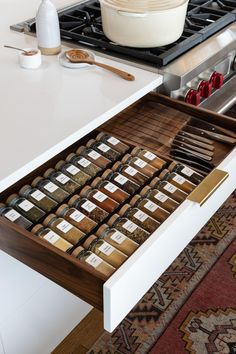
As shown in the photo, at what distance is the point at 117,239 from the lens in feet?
2.77

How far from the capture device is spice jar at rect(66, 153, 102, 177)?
3.33ft

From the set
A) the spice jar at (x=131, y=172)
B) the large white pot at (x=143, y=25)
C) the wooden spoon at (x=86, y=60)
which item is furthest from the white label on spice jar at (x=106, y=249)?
the large white pot at (x=143, y=25)

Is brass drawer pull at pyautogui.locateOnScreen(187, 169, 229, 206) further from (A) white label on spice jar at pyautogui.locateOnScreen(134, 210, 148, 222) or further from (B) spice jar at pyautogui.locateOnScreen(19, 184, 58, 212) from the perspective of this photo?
(B) spice jar at pyautogui.locateOnScreen(19, 184, 58, 212)

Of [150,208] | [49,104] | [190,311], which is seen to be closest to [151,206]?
[150,208]

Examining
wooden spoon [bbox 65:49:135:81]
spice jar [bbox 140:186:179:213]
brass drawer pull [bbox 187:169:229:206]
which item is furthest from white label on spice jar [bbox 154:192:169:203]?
wooden spoon [bbox 65:49:135:81]

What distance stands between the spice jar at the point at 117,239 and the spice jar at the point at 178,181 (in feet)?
0.63

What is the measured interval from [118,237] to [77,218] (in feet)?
0.32

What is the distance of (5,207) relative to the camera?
91 centimetres

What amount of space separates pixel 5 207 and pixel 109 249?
235 mm

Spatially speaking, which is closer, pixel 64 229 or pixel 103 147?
pixel 64 229

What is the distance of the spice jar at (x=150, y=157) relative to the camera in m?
1.04

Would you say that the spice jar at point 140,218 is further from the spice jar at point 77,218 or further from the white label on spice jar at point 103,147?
the white label on spice jar at point 103,147

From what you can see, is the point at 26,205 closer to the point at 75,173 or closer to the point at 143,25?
the point at 75,173

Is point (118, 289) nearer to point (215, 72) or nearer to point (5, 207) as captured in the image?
point (5, 207)
